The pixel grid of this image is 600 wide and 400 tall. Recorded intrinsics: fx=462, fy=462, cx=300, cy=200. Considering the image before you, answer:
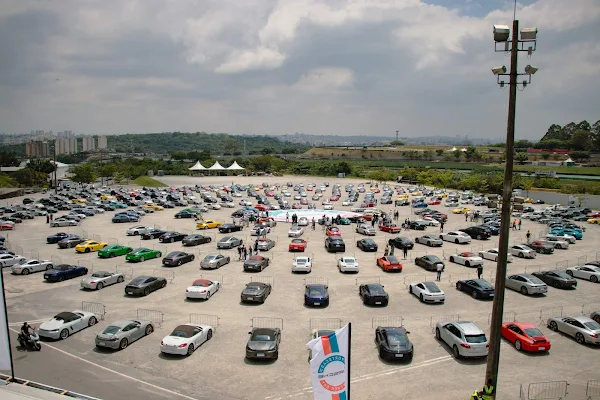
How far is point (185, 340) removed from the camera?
701 inches

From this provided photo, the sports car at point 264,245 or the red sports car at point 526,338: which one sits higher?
the red sports car at point 526,338

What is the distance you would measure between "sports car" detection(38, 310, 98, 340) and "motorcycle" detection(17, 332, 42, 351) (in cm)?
90

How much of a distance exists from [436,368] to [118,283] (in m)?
19.7

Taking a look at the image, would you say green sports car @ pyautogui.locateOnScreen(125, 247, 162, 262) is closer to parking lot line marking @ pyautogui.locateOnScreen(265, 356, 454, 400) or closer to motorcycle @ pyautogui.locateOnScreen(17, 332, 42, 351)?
motorcycle @ pyautogui.locateOnScreen(17, 332, 42, 351)

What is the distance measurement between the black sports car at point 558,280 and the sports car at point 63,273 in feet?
95.9

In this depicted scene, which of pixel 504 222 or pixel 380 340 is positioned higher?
pixel 504 222

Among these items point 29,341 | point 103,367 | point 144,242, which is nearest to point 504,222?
point 103,367

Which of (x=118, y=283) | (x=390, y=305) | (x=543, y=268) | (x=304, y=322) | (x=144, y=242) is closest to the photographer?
(x=304, y=322)

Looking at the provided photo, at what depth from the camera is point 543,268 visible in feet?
109

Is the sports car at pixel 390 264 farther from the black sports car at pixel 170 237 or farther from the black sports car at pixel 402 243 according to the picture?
the black sports car at pixel 170 237

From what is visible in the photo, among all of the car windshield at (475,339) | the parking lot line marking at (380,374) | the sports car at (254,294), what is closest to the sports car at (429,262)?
the sports car at (254,294)

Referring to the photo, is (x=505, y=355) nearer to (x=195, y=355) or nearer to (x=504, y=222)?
(x=504, y=222)

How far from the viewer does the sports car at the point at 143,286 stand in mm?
25250

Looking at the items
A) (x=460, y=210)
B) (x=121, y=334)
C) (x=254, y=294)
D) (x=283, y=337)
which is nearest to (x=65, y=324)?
(x=121, y=334)
